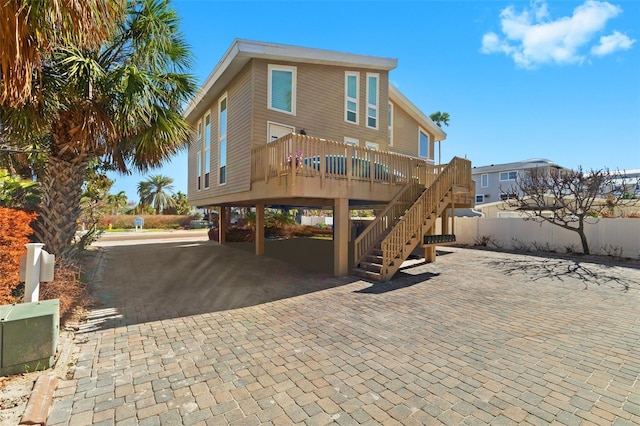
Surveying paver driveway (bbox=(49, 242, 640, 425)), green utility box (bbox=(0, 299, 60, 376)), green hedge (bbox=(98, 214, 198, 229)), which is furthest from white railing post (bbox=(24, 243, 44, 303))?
green hedge (bbox=(98, 214, 198, 229))

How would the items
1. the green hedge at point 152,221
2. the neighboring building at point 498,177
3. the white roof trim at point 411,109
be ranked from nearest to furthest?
the white roof trim at point 411,109 → the neighboring building at point 498,177 → the green hedge at point 152,221

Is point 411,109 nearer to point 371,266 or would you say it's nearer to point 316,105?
point 316,105

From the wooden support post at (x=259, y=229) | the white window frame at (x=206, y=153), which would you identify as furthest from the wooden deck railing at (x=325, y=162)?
the white window frame at (x=206, y=153)

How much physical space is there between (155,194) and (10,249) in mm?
41945

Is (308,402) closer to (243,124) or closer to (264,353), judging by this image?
(264,353)

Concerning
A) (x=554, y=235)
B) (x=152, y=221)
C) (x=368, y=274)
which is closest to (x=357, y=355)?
(x=368, y=274)

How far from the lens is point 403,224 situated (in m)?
8.88

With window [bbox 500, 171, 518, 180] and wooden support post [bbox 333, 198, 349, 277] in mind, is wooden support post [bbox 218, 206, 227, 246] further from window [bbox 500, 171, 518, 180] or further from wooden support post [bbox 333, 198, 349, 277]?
window [bbox 500, 171, 518, 180]

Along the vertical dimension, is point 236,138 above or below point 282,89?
below

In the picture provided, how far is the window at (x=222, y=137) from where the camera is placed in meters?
12.7

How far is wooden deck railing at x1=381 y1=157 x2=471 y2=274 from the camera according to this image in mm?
8602

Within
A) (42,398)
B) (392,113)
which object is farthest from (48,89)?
(392,113)

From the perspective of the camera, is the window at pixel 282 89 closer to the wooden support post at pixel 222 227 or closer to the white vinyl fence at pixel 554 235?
the wooden support post at pixel 222 227

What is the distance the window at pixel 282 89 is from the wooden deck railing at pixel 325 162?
82.9 inches
